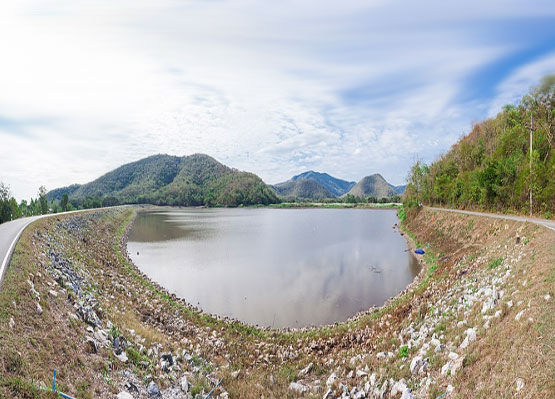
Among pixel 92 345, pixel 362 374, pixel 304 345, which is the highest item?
pixel 92 345

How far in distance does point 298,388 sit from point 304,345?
315 cm

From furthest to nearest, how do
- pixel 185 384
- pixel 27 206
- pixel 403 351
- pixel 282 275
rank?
pixel 27 206, pixel 282 275, pixel 403 351, pixel 185 384

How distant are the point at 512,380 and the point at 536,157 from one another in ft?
81.4

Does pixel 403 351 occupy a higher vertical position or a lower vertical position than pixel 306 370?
higher

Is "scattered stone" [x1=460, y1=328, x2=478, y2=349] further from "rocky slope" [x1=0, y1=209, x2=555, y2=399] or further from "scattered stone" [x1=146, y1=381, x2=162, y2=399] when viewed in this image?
"scattered stone" [x1=146, y1=381, x2=162, y2=399]

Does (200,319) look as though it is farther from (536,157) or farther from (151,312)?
(536,157)

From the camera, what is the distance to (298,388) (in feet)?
26.6

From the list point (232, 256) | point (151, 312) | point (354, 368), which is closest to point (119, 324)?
point (151, 312)

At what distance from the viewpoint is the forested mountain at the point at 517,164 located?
22.0 m

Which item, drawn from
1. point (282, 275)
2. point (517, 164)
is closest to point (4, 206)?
point (282, 275)

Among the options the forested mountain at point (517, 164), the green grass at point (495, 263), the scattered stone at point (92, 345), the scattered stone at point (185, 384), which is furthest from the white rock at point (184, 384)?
the forested mountain at point (517, 164)

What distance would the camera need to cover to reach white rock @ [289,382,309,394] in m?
8.01

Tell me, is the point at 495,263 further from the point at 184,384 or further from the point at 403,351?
the point at 184,384

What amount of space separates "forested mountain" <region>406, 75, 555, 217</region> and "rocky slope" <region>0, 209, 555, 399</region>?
1147cm
